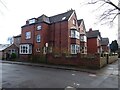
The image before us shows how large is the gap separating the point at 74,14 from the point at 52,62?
14.4 m

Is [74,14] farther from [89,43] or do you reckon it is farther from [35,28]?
[89,43]

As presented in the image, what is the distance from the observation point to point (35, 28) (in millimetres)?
33781

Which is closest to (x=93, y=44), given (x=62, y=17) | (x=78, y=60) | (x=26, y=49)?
(x=62, y=17)

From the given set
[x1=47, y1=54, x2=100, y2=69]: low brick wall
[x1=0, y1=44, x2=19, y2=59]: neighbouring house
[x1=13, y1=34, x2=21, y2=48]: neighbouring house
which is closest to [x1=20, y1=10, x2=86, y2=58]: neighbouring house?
[x1=47, y1=54, x2=100, y2=69]: low brick wall

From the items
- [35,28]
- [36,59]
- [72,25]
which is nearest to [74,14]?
[72,25]

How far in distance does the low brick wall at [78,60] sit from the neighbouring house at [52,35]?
5.69m

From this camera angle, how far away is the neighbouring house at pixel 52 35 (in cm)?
3061

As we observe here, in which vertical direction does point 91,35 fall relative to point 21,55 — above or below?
above

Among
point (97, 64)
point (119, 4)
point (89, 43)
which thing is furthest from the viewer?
point (89, 43)

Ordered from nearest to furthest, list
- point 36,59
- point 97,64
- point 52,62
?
1. point 97,64
2. point 52,62
3. point 36,59

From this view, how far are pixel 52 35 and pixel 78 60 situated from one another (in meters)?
13.2

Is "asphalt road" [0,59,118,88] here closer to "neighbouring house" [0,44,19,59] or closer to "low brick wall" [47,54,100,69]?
"low brick wall" [47,54,100,69]

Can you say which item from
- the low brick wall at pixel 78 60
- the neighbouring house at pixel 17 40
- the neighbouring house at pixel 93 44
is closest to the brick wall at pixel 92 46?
the neighbouring house at pixel 93 44

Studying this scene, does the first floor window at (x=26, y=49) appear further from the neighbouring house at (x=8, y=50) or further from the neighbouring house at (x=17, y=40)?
the neighbouring house at (x=17, y=40)
